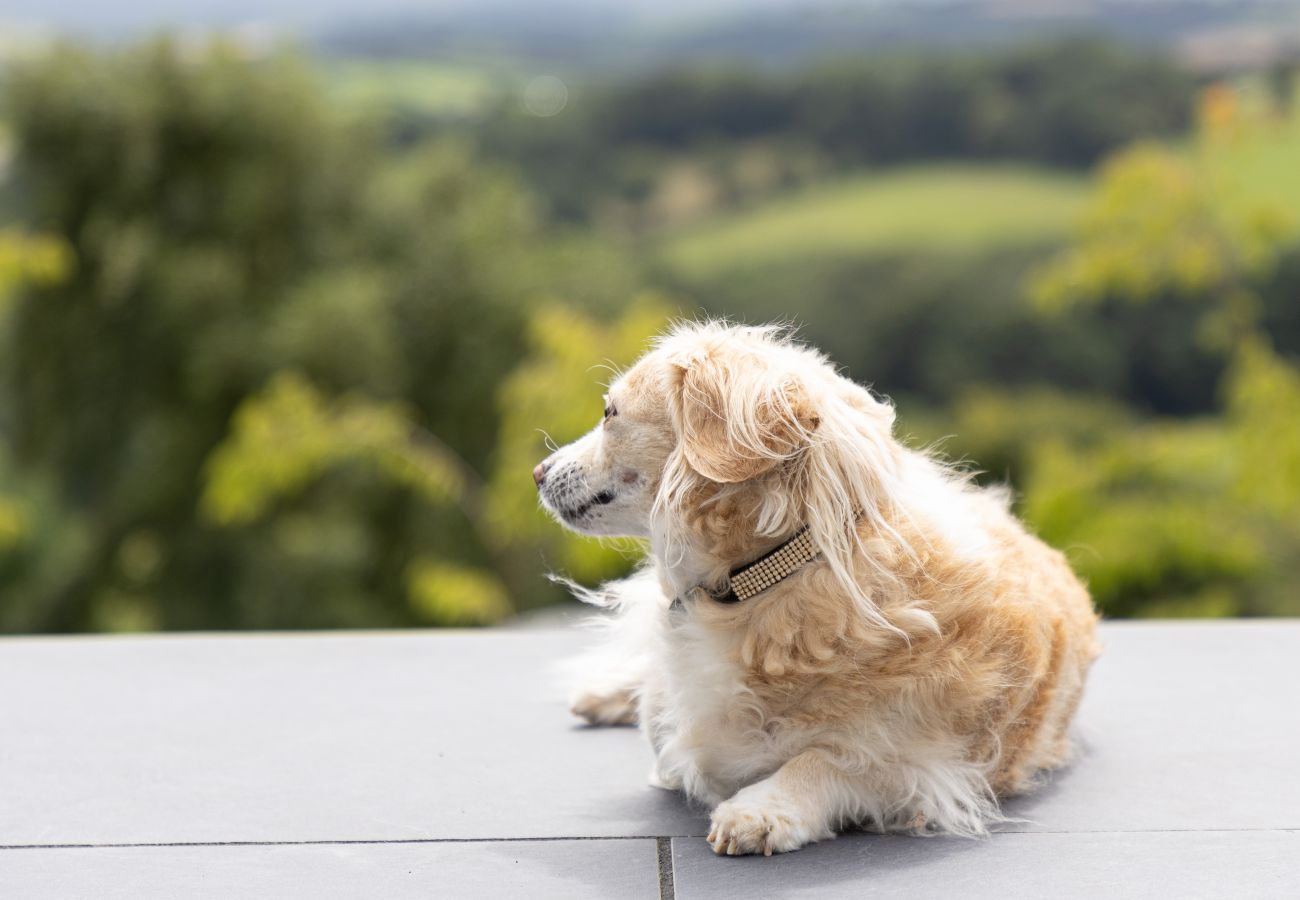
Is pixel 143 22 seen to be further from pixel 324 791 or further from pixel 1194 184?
pixel 324 791

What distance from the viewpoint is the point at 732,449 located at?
7.64 feet

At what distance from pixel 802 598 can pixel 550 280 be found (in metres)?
13.3

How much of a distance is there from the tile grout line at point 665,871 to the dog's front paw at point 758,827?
0.30 ft

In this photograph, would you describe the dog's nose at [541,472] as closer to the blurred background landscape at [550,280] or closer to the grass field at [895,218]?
the blurred background landscape at [550,280]

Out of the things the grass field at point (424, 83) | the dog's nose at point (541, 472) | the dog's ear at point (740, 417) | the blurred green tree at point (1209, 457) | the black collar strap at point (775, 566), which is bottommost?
the blurred green tree at point (1209, 457)

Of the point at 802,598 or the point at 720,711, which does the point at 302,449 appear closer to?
the point at 720,711

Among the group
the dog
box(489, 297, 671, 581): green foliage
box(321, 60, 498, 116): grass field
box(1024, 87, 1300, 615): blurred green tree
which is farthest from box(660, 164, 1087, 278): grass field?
the dog

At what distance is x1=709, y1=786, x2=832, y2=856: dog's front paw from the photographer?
7.77 ft

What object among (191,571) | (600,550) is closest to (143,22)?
(191,571)

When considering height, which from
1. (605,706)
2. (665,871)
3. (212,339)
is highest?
(665,871)

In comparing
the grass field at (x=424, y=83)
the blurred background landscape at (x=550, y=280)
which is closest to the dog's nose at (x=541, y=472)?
the blurred background landscape at (x=550, y=280)

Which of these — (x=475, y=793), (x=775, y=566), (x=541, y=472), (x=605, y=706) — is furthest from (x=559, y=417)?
(x=775, y=566)

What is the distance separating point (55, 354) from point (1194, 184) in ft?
36.8

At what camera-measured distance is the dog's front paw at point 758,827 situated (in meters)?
2.37
